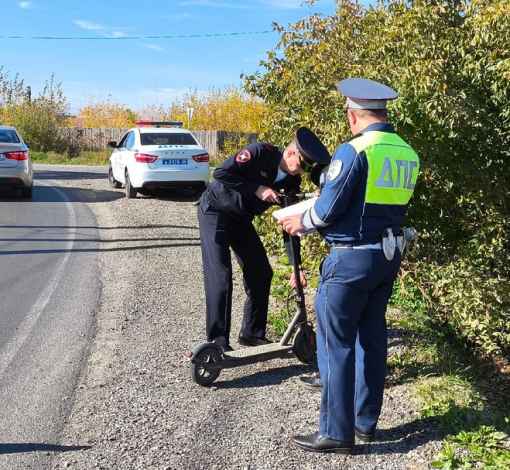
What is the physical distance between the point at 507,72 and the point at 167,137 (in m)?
11.5

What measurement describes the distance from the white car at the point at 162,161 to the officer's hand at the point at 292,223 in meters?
11.5

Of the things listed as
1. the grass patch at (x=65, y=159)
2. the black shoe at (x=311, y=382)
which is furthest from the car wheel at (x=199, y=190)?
the grass patch at (x=65, y=159)

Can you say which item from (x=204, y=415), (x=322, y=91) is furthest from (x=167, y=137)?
(x=204, y=415)

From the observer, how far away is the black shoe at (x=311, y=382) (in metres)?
5.12

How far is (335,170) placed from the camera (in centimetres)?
394

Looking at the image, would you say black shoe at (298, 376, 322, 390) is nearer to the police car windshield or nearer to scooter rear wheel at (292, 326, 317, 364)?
scooter rear wheel at (292, 326, 317, 364)

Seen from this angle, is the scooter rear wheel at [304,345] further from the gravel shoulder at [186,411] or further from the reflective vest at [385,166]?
the reflective vest at [385,166]

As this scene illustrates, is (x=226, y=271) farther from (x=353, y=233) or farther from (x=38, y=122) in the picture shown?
(x=38, y=122)

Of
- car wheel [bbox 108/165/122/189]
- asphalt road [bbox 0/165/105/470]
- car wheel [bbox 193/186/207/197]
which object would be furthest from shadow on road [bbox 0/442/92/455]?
car wheel [bbox 108/165/122/189]

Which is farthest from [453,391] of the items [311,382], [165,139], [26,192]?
[26,192]

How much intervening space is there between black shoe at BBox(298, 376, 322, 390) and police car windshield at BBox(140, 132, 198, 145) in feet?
39.0

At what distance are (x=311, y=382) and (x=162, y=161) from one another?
1114 centimetres

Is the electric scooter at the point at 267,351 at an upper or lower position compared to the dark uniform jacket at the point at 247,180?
lower

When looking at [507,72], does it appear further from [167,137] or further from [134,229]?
[167,137]
